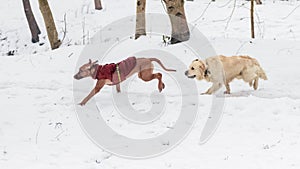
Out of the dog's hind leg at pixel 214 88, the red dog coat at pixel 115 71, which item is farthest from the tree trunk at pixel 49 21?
the dog's hind leg at pixel 214 88

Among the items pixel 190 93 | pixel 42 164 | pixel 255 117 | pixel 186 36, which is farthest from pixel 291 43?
pixel 42 164

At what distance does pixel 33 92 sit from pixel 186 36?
13.1 ft

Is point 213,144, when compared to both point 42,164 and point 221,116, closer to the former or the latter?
point 221,116

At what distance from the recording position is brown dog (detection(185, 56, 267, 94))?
7.19 metres

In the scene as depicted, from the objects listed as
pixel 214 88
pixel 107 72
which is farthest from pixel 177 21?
pixel 107 72

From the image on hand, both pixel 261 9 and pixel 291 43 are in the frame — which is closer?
pixel 291 43

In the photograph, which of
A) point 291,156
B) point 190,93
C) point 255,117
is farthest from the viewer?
point 190,93

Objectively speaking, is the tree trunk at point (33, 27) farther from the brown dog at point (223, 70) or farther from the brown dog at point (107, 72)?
the brown dog at point (223, 70)

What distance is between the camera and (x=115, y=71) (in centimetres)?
705

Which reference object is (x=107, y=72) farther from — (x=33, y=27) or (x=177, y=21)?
(x=33, y=27)

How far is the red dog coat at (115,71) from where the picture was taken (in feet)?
22.9

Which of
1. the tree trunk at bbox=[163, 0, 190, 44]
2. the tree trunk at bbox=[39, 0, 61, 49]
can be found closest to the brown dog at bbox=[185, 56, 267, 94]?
the tree trunk at bbox=[163, 0, 190, 44]

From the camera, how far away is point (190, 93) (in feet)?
24.6

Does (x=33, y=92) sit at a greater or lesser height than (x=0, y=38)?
greater
